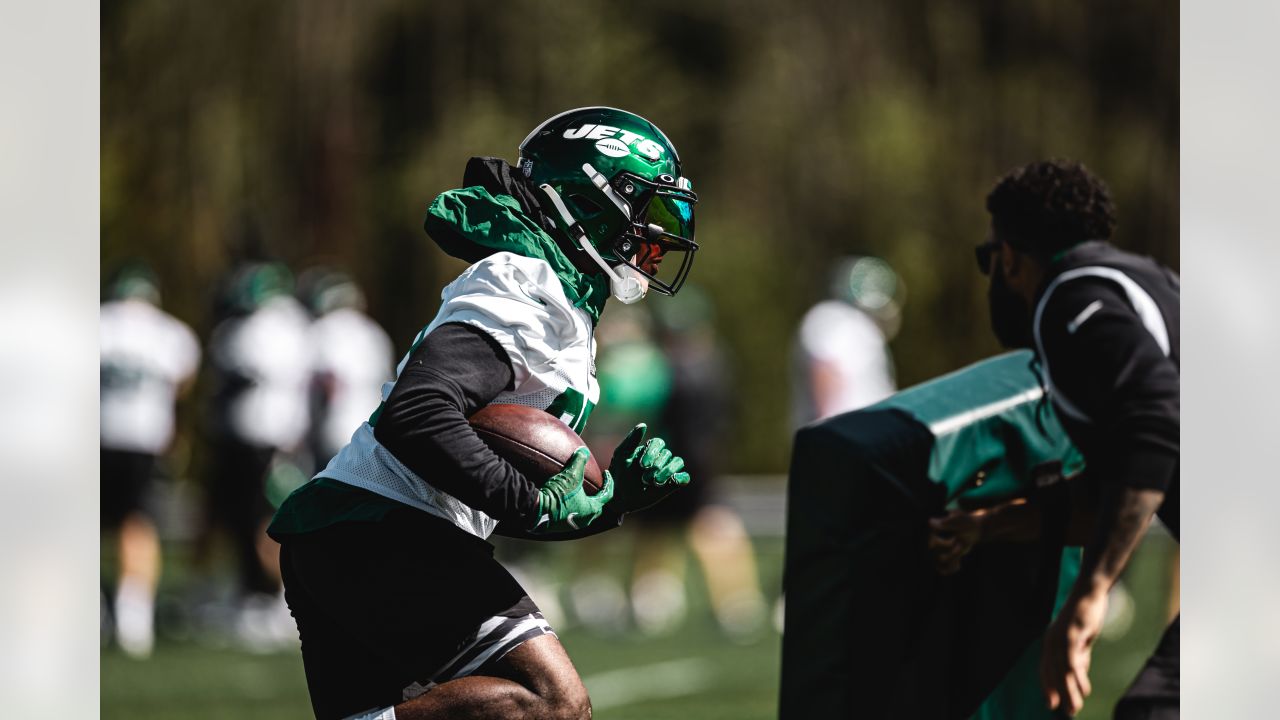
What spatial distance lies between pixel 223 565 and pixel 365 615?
27.8 feet

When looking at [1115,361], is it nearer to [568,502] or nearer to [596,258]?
[596,258]

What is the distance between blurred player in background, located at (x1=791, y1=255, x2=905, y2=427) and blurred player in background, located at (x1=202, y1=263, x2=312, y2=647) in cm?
277

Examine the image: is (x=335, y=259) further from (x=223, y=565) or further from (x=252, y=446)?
(x=252, y=446)

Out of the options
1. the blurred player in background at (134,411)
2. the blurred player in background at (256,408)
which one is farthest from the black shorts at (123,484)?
the blurred player in background at (256,408)

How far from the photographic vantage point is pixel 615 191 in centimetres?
332

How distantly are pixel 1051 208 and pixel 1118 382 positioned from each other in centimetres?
53

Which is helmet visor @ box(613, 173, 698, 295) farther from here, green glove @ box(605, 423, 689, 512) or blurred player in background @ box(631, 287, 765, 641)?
blurred player in background @ box(631, 287, 765, 641)

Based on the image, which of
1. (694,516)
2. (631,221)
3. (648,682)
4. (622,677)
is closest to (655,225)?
(631,221)

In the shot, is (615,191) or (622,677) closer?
(615,191)

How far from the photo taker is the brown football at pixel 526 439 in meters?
3.11

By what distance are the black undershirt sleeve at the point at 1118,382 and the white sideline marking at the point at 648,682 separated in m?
3.21

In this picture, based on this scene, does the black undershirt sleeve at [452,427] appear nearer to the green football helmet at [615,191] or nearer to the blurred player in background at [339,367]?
the green football helmet at [615,191]

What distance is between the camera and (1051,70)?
19516 millimetres
